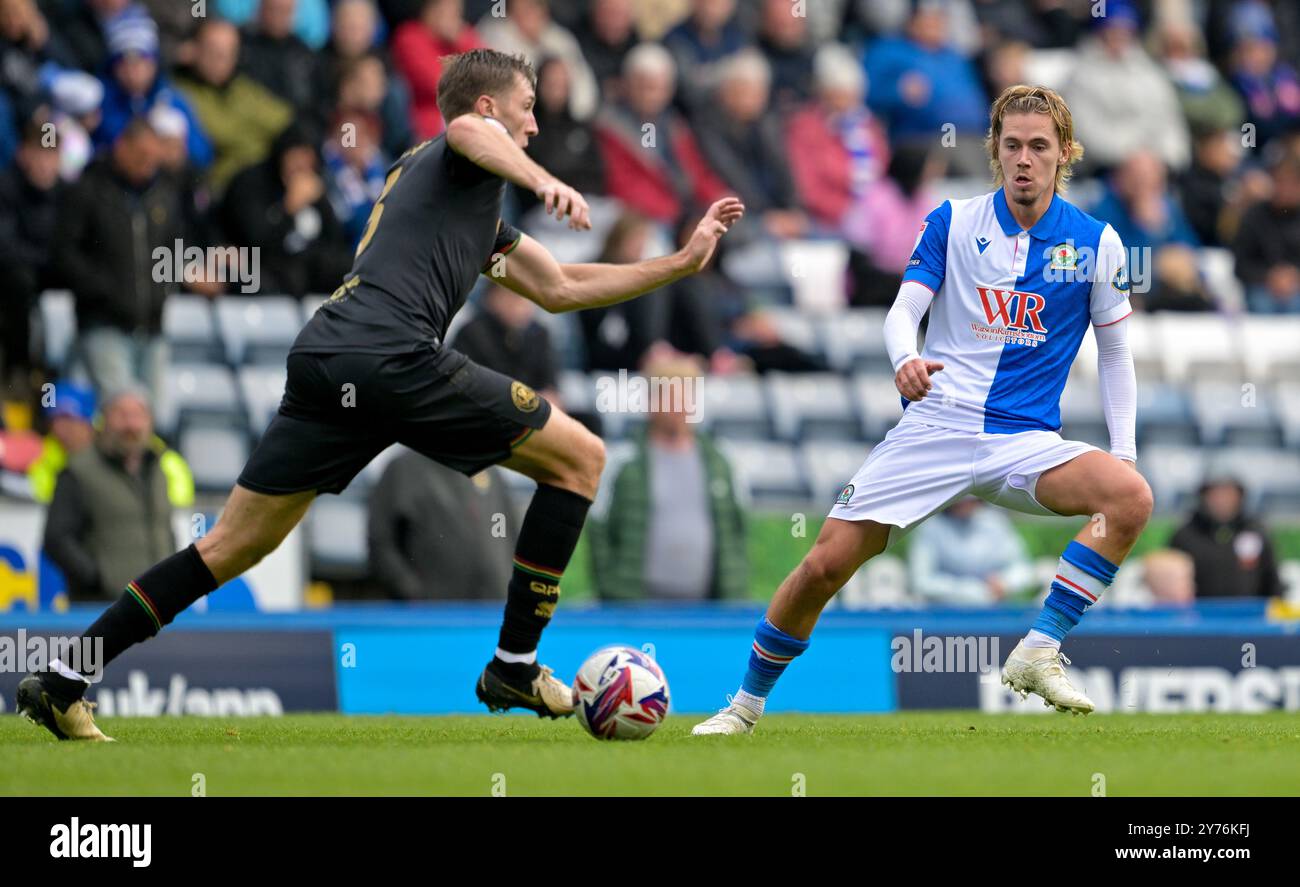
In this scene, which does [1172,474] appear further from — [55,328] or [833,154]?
[55,328]

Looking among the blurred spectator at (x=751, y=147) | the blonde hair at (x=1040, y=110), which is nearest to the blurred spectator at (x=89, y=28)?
the blurred spectator at (x=751, y=147)

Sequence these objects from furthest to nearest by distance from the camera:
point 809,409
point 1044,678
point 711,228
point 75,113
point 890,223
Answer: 1. point 890,223
2. point 809,409
3. point 75,113
4. point 711,228
5. point 1044,678

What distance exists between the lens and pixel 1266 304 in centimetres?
1783

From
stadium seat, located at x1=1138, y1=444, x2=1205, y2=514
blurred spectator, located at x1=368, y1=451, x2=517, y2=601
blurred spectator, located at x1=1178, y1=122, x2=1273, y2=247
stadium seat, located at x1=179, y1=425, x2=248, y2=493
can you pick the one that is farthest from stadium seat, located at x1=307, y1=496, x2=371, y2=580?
blurred spectator, located at x1=1178, y1=122, x2=1273, y2=247

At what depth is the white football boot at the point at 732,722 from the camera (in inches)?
305

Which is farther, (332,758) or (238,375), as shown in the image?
(238,375)

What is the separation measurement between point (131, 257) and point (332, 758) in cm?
723

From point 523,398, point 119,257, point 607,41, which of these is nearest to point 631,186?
point 607,41

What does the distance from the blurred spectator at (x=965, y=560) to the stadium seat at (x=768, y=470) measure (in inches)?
47.8

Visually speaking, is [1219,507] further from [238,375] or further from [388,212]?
[388,212]

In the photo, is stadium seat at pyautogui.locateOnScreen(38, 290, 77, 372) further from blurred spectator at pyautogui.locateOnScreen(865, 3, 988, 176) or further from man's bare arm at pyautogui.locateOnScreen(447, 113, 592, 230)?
blurred spectator at pyautogui.locateOnScreen(865, 3, 988, 176)

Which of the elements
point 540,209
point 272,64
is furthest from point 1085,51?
point 272,64

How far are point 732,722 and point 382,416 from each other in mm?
1886

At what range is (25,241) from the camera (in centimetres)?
1338
